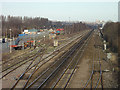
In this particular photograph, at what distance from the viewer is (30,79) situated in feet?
29.6

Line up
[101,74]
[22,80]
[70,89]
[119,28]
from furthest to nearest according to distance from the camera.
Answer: [119,28] < [101,74] < [22,80] < [70,89]

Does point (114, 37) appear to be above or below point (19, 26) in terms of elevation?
below

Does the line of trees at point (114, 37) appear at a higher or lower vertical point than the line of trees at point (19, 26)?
lower

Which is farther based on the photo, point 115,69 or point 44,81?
point 115,69

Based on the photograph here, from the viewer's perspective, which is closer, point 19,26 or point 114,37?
point 114,37

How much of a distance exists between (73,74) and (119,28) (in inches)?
376

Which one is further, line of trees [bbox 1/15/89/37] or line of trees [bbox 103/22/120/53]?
line of trees [bbox 1/15/89/37]

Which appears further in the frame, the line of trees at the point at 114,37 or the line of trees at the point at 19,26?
the line of trees at the point at 19,26

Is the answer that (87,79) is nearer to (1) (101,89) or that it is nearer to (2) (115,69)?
(1) (101,89)

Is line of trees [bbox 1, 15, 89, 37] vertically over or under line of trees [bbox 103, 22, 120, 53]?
over

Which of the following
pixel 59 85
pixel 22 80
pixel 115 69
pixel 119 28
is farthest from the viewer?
pixel 119 28

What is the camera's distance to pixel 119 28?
17.0m

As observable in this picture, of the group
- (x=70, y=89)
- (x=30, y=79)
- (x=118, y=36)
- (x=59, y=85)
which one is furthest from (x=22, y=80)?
(x=118, y=36)

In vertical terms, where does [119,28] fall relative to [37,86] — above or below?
above
